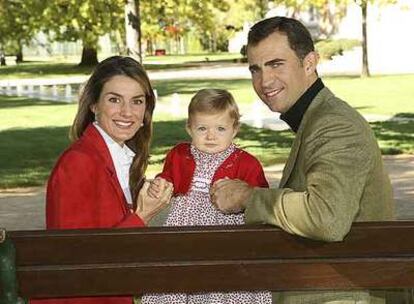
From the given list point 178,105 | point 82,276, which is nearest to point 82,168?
point 82,276

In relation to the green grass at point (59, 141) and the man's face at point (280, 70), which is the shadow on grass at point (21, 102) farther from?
the man's face at point (280, 70)

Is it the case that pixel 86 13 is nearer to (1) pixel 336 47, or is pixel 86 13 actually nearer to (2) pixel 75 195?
(2) pixel 75 195

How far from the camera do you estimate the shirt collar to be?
10.7 ft

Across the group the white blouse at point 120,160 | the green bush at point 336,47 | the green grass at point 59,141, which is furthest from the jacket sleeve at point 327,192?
the green bush at point 336,47

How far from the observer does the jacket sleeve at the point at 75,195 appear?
10.6 ft

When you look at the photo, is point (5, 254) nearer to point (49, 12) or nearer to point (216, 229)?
point (216, 229)

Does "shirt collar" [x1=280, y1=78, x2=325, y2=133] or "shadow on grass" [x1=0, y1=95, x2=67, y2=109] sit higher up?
"shirt collar" [x1=280, y1=78, x2=325, y2=133]

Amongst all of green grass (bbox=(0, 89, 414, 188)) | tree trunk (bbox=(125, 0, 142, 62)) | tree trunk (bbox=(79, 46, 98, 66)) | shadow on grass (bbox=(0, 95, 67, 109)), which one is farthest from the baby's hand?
tree trunk (bbox=(79, 46, 98, 66))

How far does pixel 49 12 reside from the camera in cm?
2236

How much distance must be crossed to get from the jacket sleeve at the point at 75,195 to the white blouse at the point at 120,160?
0.26 m

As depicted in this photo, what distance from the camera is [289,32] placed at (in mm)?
3209

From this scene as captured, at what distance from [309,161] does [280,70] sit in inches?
18.3

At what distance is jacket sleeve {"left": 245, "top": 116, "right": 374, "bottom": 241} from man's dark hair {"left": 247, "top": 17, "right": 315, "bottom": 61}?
38 cm

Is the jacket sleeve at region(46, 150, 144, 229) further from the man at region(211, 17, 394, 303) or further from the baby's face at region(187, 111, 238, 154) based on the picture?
the baby's face at region(187, 111, 238, 154)
